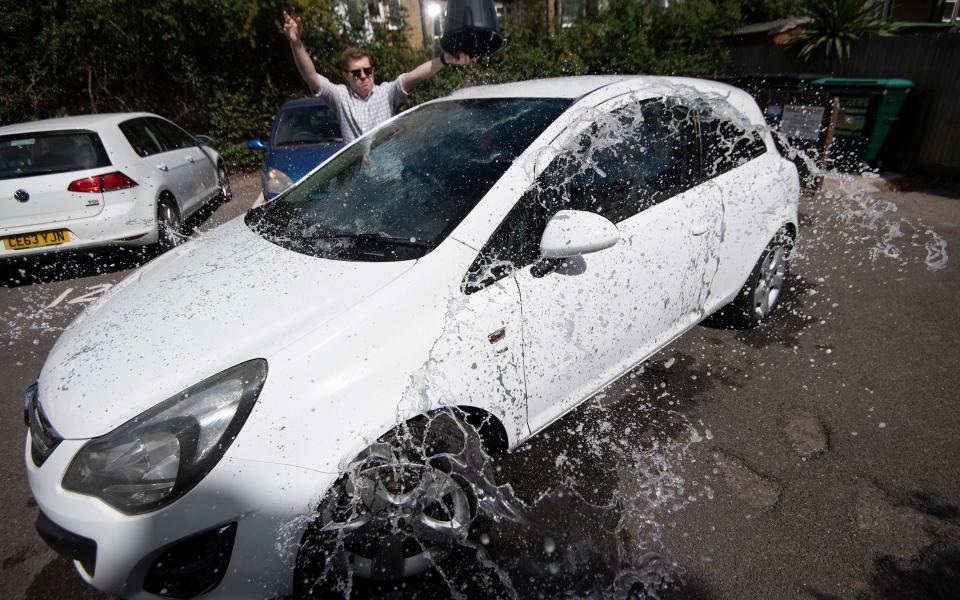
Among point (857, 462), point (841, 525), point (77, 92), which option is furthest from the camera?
point (77, 92)

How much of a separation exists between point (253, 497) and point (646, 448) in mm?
1897

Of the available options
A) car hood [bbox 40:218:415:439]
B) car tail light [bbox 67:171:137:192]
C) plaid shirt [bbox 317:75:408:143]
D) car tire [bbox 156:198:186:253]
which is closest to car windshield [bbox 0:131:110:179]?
car tail light [bbox 67:171:137:192]

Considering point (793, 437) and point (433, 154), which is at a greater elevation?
point (433, 154)

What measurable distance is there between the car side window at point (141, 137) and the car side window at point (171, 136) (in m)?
0.15

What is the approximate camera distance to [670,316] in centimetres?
289

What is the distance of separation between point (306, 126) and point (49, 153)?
262cm

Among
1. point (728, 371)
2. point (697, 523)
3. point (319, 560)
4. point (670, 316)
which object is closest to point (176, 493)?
point (319, 560)

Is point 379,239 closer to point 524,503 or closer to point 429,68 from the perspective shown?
point 524,503

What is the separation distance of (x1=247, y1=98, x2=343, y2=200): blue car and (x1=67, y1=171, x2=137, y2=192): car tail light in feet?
4.25

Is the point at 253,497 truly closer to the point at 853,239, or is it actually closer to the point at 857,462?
the point at 857,462

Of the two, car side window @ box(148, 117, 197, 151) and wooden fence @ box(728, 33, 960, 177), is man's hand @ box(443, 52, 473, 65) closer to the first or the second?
car side window @ box(148, 117, 197, 151)

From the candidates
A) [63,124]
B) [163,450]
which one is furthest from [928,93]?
[63,124]

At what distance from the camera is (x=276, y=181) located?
5773 millimetres

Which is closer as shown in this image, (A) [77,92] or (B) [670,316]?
(B) [670,316]
